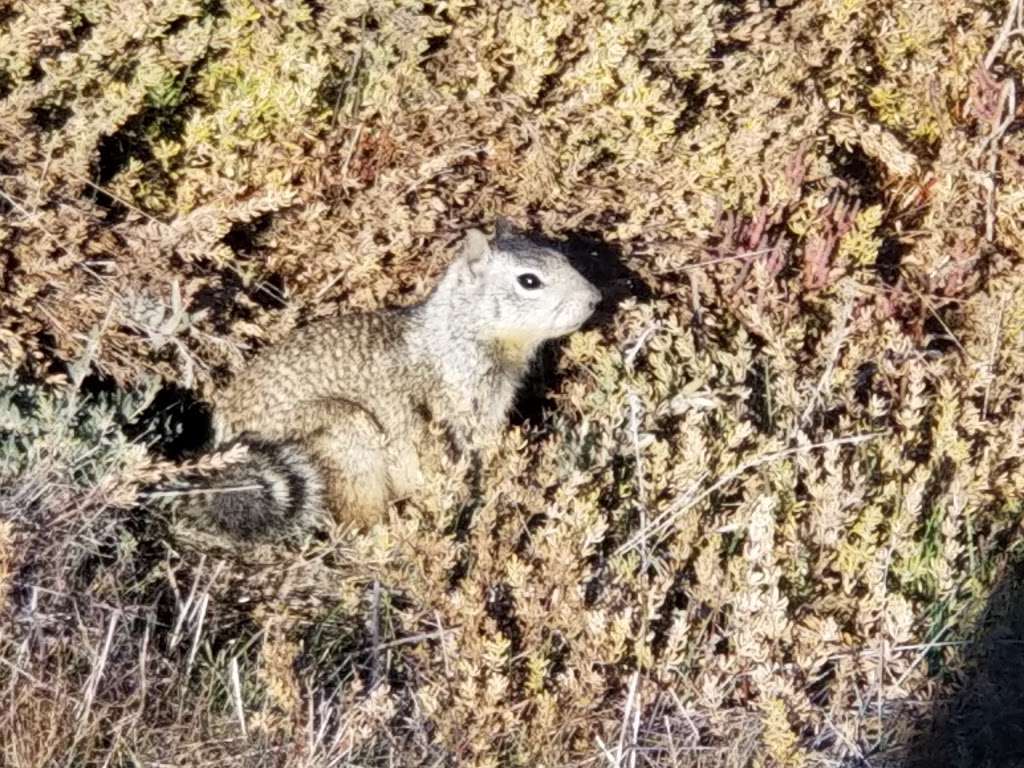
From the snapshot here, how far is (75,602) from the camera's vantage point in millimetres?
4598

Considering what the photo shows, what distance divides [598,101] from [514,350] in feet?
2.60

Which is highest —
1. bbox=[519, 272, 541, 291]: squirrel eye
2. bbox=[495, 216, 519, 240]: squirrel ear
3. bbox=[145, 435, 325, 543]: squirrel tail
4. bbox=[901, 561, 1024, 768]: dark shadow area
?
bbox=[495, 216, 519, 240]: squirrel ear

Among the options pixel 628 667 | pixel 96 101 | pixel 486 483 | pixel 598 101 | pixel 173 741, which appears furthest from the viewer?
pixel 598 101

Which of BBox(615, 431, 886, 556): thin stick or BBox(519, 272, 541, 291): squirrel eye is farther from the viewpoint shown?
BBox(519, 272, 541, 291): squirrel eye

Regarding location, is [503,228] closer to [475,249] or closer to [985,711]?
[475,249]

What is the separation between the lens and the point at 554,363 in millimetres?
6500

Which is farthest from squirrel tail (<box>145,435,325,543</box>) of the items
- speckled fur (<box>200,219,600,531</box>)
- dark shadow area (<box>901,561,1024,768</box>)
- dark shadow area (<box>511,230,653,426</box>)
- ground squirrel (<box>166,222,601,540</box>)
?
dark shadow area (<box>901,561,1024,768</box>)

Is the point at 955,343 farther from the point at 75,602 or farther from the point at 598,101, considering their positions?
the point at 75,602

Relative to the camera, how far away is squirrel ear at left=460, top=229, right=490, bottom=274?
19.8 ft

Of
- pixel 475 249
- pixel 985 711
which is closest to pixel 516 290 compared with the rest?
pixel 475 249

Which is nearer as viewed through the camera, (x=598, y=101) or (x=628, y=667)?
(x=628, y=667)

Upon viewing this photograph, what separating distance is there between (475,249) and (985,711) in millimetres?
2045

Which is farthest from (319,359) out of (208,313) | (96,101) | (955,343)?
(955,343)

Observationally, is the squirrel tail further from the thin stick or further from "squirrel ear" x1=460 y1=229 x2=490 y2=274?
the thin stick
